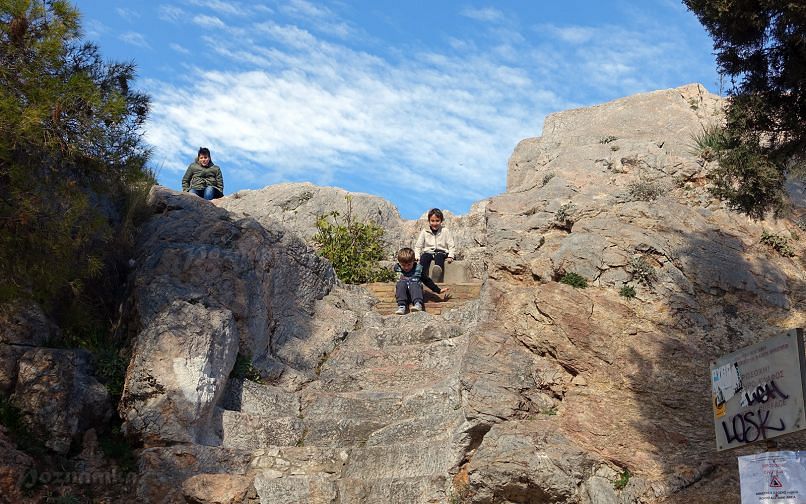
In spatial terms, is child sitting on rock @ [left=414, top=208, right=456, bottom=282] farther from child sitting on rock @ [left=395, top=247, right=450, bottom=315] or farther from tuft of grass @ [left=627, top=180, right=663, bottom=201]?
tuft of grass @ [left=627, top=180, right=663, bottom=201]

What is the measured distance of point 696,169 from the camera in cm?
1495

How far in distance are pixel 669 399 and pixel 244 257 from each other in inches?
252

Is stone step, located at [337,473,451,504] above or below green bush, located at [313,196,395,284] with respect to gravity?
below

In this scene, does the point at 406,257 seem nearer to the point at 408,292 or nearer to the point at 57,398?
the point at 408,292

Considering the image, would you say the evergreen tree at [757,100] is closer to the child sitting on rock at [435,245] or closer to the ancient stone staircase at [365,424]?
the ancient stone staircase at [365,424]

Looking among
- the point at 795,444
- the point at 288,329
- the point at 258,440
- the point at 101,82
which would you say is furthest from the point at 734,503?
the point at 101,82

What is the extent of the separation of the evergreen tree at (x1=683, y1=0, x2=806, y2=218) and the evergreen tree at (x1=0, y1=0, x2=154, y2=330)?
22.4 feet

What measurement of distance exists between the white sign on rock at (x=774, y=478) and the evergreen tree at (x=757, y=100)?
Result: 4.29m

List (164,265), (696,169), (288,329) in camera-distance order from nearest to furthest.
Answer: (164,265) → (288,329) → (696,169)

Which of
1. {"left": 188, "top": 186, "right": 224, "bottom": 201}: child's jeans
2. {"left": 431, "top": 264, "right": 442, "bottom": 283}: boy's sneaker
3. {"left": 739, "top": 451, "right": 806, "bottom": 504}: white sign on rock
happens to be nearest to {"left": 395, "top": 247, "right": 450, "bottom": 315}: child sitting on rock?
{"left": 431, "top": 264, "right": 442, "bottom": 283}: boy's sneaker

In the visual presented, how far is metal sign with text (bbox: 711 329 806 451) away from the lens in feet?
21.5

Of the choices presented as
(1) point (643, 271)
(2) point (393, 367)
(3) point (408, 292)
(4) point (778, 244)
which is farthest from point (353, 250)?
(4) point (778, 244)

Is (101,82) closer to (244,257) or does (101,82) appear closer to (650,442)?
(244,257)

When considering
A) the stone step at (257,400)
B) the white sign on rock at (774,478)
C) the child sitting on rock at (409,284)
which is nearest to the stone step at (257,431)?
the stone step at (257,400)
